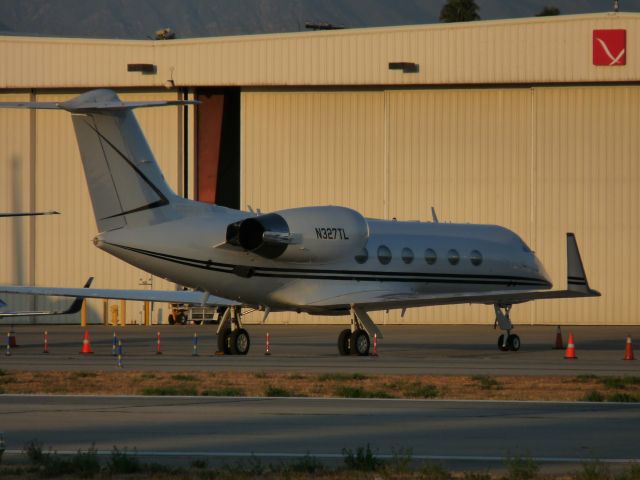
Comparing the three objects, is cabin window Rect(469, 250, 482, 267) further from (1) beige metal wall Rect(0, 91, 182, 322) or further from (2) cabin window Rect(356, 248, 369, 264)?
(1) beige metal wall Rect(0, 91, 182, 322)

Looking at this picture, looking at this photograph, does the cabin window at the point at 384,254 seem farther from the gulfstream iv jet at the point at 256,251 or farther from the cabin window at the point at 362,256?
the cabin window at the point at 362,256

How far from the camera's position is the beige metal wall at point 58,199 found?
5355 centimetres

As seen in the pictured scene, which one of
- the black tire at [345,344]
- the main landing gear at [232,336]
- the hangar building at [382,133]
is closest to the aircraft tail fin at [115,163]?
the main landing gear at [232,336]

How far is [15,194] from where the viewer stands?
5366 centimetres

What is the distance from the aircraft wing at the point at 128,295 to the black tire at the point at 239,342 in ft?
2.39

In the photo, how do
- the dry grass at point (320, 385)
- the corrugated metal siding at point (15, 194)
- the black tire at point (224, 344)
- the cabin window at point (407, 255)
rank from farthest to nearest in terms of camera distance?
the corrugated metal siding at point (15, 194) → the cabin window at point (407, 255) → the black tire at point (224, 344) → the dry grass at point (320, 385)

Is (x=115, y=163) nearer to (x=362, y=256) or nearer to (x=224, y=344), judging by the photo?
(x=224, y=344)

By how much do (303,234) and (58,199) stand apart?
2741 cm

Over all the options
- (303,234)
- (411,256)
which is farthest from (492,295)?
(303,234)

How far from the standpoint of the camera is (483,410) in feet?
54.5

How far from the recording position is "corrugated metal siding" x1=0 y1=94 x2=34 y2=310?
53.7 meters

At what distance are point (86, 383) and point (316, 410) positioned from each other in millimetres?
5329

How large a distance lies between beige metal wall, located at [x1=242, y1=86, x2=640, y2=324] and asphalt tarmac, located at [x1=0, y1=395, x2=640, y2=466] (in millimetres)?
33145

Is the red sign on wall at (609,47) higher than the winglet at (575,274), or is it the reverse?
the red sign on wall at (609,47)
